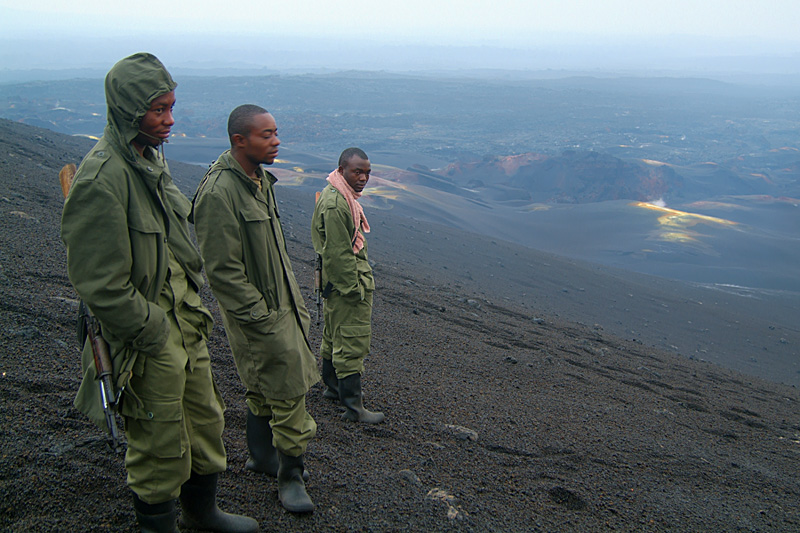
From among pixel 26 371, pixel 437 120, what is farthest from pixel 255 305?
pixel 437 120

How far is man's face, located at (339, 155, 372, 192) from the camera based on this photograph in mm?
3742

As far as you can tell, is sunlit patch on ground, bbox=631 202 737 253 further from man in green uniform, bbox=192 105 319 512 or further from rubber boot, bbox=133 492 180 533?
rubber boot, bbox=133 492 180 533

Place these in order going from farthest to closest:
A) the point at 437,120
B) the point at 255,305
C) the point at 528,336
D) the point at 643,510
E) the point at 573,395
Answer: the point at 437,120
the point at 528,336
the point at 573,395
the point at 643,510
the point at 255,305

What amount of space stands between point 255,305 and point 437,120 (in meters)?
71.7

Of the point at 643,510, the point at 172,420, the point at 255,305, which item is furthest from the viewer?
the point at 643,510

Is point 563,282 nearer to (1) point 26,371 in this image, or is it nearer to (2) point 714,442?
(2) point 714,442

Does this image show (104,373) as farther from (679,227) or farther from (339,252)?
(679,227)

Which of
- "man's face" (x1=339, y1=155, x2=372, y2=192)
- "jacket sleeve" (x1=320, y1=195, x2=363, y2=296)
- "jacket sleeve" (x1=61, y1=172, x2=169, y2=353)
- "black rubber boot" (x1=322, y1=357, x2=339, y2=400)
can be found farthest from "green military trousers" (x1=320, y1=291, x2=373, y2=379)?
"jacket sleeve" (x1=61, y1=172, x2=169, y2=353)

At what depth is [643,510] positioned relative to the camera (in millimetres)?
3365

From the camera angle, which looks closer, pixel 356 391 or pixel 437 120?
pixel 356 391

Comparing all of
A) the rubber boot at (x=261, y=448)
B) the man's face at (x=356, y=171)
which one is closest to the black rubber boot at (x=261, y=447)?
the rubber boot at (x=261, y=448)

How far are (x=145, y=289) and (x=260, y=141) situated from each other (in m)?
0.86

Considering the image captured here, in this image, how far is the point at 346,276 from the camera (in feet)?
11.8

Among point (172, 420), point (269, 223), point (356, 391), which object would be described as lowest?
point (356, 391)
